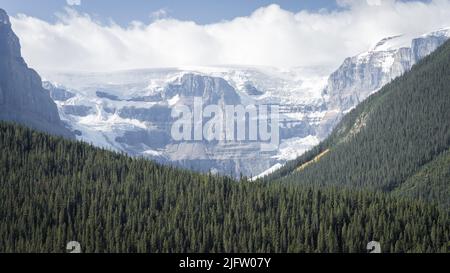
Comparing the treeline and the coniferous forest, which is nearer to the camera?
the coniferous forest

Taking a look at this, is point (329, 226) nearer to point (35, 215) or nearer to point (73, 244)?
point (73, 244)

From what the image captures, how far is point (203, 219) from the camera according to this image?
172375 mm

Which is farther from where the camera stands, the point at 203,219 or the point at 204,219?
the point at 203,219

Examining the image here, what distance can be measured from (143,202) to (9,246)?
40281mm

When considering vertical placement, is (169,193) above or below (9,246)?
above

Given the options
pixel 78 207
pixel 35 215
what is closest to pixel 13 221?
pixel 35 215

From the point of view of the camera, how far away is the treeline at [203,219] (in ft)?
529

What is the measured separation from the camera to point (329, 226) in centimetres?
17238

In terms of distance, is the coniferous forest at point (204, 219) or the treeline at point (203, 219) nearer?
Answer: the coniferous forest at point (204, 219)

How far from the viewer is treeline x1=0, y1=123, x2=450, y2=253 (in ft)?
529
